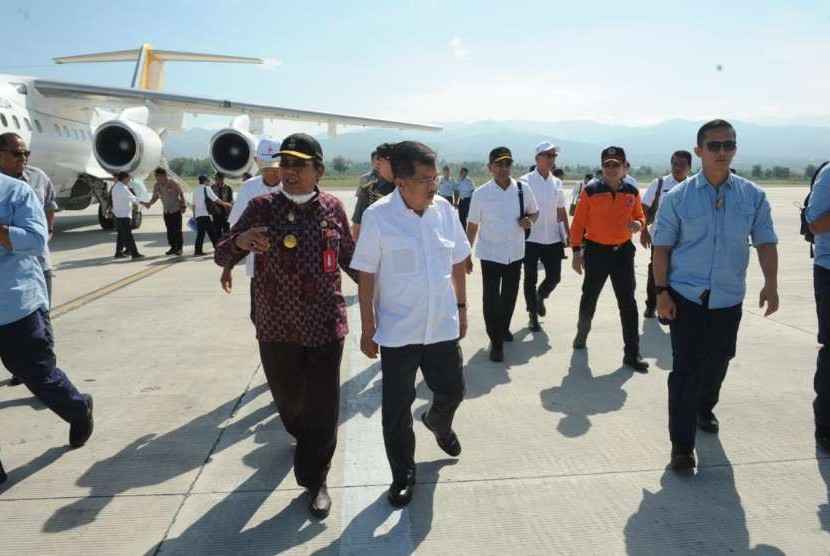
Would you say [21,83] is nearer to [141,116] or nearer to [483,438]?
[141,116]

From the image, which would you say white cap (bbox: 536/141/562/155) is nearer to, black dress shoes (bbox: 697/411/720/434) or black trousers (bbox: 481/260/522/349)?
black trousers (bbox: 481/260/522/349)

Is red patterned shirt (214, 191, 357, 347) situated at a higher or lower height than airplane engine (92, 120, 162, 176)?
lower

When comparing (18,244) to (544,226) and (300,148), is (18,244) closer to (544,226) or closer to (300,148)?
(300,148)

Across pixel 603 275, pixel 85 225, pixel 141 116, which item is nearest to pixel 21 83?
pixel 141 116

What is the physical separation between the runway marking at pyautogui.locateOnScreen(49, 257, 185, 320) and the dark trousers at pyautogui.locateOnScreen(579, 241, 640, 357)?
6.07 meters

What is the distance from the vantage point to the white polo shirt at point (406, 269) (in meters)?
2.83

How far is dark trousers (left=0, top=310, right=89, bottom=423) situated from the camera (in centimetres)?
329

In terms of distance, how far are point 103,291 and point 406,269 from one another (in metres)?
7.24

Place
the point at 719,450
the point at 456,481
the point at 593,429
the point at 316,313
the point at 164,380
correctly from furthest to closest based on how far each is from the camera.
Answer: the point at 164,380
the point at 593,429
the point at 719,450
the point at 456,481
the point at 316,313

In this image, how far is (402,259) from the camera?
112 inches

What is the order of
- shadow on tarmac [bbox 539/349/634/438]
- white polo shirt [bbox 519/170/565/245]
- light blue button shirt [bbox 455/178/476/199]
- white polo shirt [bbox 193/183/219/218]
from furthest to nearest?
1. light blue button shirt [bbox 455/178/476/199]
2. white polo shirt [bbox 193/183/219/218]
3. white polo shirt [bbox 519/170/565/245]
4. shadow on tarmac [bbox 539/349/634/438]

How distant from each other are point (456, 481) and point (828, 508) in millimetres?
1831

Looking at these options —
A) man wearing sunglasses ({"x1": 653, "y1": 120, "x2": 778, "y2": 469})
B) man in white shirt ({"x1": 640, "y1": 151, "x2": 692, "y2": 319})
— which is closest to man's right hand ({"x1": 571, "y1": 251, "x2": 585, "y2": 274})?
man in white shirt ({"x1": 640, "y1": 151, "x2": 692, "y2": 319})

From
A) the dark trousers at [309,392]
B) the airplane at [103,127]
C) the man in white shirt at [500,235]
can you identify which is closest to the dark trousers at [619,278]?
the man in white shirt at [500,235]
